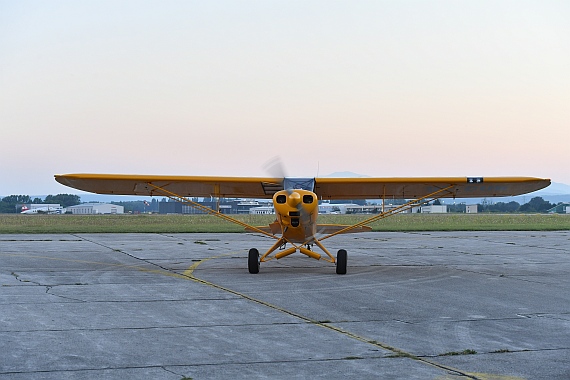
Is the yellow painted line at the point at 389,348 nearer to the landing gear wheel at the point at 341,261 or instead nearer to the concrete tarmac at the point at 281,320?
the concrete tarmac at the point at 281,320

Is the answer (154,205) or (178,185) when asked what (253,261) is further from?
(154,205)

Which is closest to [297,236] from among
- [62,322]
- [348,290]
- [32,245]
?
[348,290]

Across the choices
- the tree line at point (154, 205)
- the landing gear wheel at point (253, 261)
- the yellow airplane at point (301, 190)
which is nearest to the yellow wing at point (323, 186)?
the yellow airplane at point (301, 190)

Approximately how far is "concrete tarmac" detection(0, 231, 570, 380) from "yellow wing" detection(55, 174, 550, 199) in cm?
180

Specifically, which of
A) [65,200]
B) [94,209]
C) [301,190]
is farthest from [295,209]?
[65,200]

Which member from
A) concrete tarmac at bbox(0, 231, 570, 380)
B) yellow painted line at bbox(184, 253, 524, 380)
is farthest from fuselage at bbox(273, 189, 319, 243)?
yellow painted line at bbox(184, 253, 524, 380)

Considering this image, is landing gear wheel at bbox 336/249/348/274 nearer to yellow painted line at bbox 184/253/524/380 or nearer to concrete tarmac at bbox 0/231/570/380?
concrete tarmac at bbox 0/231/570/380

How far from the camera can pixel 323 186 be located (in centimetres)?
1712

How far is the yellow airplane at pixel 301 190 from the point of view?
47.6ft

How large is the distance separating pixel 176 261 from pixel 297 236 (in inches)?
153

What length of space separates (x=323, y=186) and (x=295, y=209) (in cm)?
338

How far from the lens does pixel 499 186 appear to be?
1745 cm

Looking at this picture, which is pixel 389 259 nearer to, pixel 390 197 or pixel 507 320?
pixel 390 197

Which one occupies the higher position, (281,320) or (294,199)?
(294,199)
